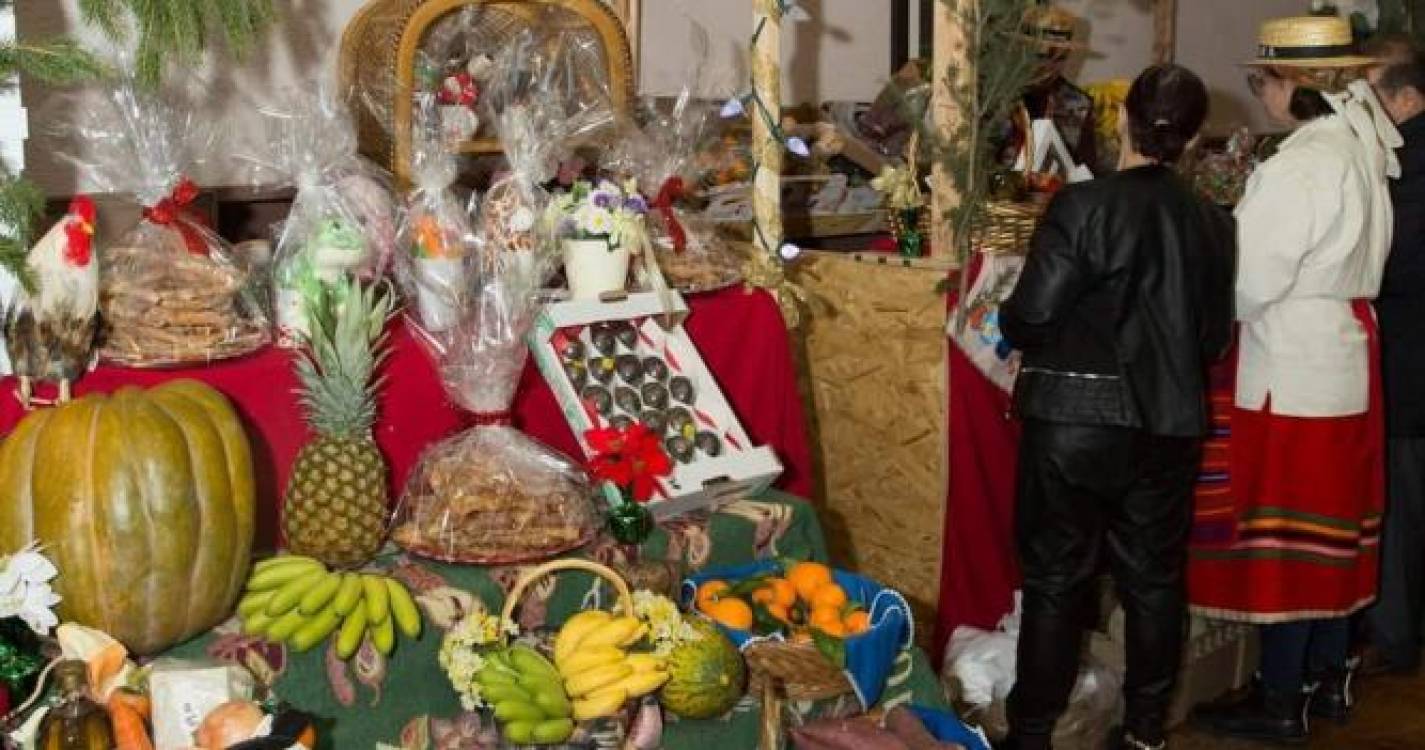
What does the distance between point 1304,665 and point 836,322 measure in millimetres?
1699

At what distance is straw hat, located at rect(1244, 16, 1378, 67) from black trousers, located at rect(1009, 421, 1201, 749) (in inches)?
49.2

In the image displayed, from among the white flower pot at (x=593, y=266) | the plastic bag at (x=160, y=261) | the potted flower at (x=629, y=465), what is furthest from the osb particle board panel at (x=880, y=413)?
the plastic bag at (x=160, y=261)

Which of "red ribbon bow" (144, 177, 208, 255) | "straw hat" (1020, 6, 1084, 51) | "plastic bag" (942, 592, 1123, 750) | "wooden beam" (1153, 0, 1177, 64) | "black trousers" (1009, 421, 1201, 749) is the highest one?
"wooden beam" (1153, 0, 1177, 64)

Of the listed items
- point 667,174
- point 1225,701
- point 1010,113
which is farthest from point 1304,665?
point 667,174

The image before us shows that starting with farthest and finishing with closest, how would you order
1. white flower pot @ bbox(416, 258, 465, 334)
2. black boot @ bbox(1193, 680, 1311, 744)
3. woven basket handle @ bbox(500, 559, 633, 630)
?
black boot @ bbox(1193, 680, 1311, 744) < white flower pot @ bbox(416, 258, 465, 334) < woven basket handle @ bbox(500, 559, 633, 630)

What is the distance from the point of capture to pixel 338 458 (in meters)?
2.53

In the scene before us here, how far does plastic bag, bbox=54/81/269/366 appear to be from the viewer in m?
2.60

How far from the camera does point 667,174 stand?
11.8ft

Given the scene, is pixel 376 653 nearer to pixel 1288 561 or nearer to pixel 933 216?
pixel 933 216

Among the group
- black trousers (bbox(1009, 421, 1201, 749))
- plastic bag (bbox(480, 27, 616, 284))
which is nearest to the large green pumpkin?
plastic bag (bbox(480, 27, 616, 284))

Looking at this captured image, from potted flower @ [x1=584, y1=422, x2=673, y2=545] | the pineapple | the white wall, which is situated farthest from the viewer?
the white wall

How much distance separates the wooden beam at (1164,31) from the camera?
6594 millimetres

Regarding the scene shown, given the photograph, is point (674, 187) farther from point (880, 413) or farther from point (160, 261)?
point (160, 261)

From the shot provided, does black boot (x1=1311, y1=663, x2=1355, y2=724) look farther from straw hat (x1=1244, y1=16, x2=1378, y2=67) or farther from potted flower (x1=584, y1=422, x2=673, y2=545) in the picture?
potted flower (x1=584, y1=422, x2=673, y2=545)
